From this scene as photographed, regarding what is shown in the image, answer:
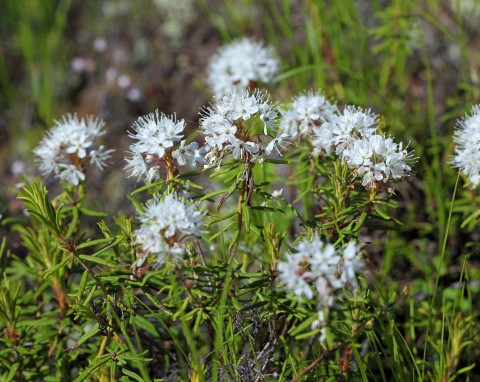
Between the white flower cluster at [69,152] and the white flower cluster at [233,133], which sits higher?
the white flower cluster at [69,152]

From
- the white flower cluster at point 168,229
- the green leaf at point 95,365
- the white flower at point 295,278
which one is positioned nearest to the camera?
the white flower at point 295,278

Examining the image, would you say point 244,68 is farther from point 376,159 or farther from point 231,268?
point 231,268

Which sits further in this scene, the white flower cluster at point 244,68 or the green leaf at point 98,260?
the white flower cluster at point 244,68

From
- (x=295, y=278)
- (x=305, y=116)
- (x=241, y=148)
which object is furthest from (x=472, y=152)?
(x=295, y=278)

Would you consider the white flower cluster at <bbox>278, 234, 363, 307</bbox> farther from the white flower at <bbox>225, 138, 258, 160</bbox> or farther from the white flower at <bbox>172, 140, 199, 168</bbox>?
the white flower at <bbox>172, 140, 199, 168</bbox>

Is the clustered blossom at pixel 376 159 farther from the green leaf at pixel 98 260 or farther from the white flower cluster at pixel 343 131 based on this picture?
the green leaf at pixel 98 260

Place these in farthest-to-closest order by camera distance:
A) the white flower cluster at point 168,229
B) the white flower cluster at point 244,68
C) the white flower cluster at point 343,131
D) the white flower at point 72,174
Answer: the white flower cluster at point 244,68 < the white flower at point 72,174 < the white flower cluster at point 343,131 < the white flower cluster at point 168,229

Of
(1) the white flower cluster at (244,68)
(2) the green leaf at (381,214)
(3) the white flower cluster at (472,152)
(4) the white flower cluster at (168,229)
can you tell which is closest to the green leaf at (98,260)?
(4) the white flower cluster at (168,229)
